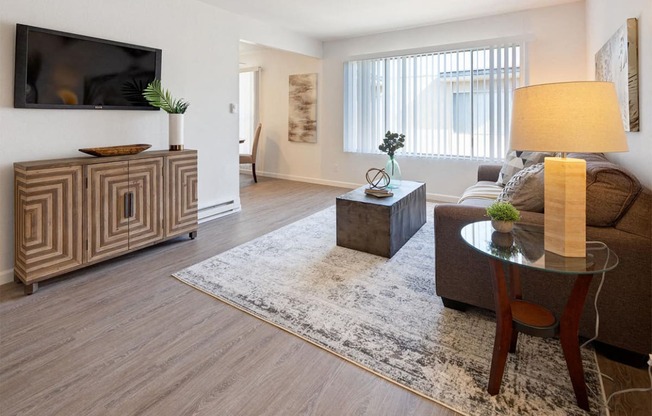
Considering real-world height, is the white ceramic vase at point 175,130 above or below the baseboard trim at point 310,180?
above

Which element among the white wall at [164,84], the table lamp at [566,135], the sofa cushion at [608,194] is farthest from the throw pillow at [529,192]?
the white wall at [164,84]

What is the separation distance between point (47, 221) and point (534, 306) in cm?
295

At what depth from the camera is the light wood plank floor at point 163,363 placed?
145cm

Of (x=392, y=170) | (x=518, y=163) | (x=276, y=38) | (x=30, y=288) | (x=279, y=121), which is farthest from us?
(x=279, y=121)

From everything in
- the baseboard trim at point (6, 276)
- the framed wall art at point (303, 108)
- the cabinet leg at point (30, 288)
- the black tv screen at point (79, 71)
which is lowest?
the cabinet leg at point (30, 288)

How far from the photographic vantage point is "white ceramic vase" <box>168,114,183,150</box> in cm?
341

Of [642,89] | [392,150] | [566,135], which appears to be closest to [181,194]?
[392,150]

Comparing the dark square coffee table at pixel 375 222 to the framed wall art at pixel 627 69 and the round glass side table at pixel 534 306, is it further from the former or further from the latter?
the framed wall art at pixel 627 69

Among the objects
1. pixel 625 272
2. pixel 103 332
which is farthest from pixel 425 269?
pixel 103 332

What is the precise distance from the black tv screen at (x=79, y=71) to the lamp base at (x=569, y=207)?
3.27 meters

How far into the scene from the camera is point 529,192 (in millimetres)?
1950

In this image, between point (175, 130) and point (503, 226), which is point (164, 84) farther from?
point (503, 226)

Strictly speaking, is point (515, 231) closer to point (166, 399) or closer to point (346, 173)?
point (166, 399)

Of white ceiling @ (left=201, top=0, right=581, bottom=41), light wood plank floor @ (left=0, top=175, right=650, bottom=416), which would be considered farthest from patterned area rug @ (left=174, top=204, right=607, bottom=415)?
white ceiling @ (left=201, top=0, right=581, bottom=41)
